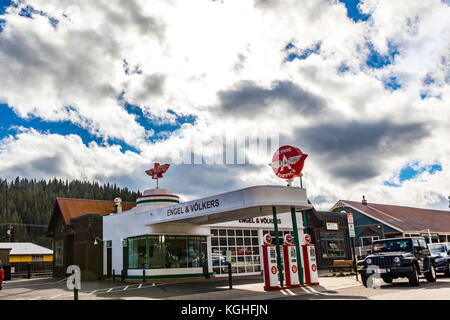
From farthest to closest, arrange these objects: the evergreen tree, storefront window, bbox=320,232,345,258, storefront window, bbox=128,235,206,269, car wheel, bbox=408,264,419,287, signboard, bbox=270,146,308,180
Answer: the evergreen tree, storefront window, bbox=320,232,345,258, storefront window, bbox=128,235,206,269, signboard, bbox=270,146,308,180, car wheel, bbox=408,264,419,287

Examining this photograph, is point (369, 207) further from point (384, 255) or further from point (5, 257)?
point (5, 257)

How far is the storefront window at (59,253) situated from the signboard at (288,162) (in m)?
23.3

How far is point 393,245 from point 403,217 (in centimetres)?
3021

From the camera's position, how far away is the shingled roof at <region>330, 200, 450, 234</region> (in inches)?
1592

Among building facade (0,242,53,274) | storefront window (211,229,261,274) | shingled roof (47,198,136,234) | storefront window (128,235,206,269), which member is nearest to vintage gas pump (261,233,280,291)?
storefront window (128,235,206,269)

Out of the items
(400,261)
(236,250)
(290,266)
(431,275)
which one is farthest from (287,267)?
(236,250)

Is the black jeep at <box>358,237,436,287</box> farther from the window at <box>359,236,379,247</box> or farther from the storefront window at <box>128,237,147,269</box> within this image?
the window at <box>359,236,379,247</box>

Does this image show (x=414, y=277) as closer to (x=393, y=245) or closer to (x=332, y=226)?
(x=393, y=245)

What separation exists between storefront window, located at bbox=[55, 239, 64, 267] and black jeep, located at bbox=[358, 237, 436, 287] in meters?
27.6

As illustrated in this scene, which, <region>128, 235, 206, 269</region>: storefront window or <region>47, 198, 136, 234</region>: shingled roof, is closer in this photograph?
<region>128, 235, 206, 269</region>: storefront window

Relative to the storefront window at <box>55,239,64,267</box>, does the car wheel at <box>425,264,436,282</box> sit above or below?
below

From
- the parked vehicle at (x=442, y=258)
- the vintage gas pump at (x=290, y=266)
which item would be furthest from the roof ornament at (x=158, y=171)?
the parked vehicle at (x=442, y=258)
